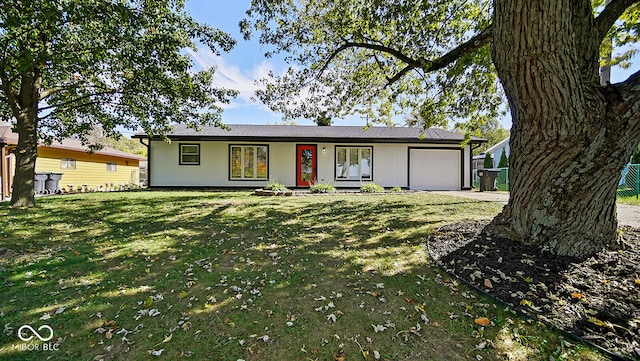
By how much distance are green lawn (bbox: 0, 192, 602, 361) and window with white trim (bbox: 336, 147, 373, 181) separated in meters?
8.51

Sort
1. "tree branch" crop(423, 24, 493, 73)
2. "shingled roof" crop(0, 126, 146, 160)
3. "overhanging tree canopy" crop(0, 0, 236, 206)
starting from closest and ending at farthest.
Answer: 1. "overhanging tree canopy" crop(0, 0, 236, 206)
2. "tree branch" crop(423, 24, 493, 73)
3. "shingled roof" crop(0, 126, 146, 160)

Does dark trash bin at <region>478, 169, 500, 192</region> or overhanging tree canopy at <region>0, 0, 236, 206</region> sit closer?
overhanging tree canopy at <region>0, 0, 236, 206</region>

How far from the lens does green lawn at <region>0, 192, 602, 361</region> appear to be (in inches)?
74.1

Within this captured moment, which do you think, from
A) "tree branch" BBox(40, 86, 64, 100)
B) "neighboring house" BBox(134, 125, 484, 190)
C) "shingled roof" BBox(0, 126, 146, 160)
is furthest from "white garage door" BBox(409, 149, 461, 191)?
"shingled roof" BBox(0, 126, 146, 160)

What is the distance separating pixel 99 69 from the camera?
694 cm

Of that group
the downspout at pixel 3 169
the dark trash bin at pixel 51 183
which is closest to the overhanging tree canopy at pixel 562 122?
the downspout at pixel 3 169

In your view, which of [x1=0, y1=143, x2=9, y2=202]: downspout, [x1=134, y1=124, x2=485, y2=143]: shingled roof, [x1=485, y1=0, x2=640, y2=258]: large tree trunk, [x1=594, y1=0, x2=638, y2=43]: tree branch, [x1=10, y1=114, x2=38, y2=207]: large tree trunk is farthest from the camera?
[x1=134, y1=124, x2=485, y2=143]: shingled roof

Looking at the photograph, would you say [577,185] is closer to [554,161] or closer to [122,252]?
[554,161]

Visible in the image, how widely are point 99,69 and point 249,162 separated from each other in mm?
6780

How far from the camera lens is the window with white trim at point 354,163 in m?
13.0

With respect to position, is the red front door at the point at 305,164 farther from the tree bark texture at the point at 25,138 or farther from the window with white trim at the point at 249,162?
the tree bark texture at the point at 25,138

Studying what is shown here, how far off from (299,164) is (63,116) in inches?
331

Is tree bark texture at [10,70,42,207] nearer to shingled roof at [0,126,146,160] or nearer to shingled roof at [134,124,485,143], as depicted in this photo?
shingled roof at [0,126,146,160]

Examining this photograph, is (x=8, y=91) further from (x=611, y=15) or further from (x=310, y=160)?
(x=611, y=15)
